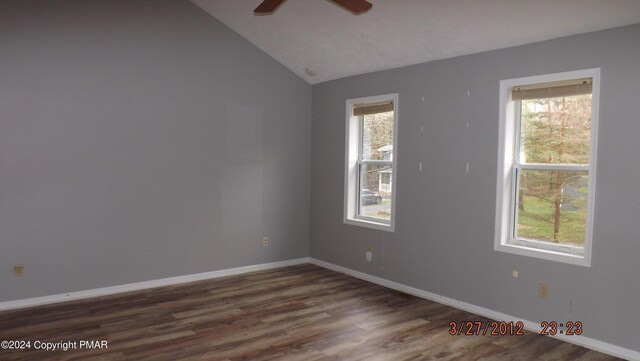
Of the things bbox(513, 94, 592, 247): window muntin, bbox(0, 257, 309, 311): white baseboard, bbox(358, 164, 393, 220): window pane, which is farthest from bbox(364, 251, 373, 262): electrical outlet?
bbox(513, 94, 592, 247): window muntin

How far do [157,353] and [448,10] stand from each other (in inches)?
131

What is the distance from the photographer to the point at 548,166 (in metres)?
3.74

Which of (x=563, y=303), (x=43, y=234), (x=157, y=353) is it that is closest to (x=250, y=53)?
(x=43, y=234)

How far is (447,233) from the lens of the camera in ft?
14.2

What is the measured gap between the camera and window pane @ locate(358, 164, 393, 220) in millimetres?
5105

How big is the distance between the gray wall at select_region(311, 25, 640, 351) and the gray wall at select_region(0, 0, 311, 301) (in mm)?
782

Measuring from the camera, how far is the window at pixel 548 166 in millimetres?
3488

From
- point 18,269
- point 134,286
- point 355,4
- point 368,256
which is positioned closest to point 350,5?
point 355,4

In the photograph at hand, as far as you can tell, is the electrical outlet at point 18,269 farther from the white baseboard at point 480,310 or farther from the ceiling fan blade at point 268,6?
the white baseboard at point 480,310

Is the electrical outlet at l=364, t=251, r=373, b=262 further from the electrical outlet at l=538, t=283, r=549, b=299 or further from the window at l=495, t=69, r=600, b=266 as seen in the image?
the electrical outlet at l=538, t=283, r=549, b=299

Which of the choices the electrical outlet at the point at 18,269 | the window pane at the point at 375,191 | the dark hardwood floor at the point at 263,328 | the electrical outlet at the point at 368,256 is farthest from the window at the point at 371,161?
the electrical outlet at the point at 18,269

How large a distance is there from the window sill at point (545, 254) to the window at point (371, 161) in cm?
130

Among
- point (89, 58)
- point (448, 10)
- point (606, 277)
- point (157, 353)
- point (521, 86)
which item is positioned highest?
point (448, 10)

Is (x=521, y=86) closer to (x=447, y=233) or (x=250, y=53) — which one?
(x=447, y=233)
